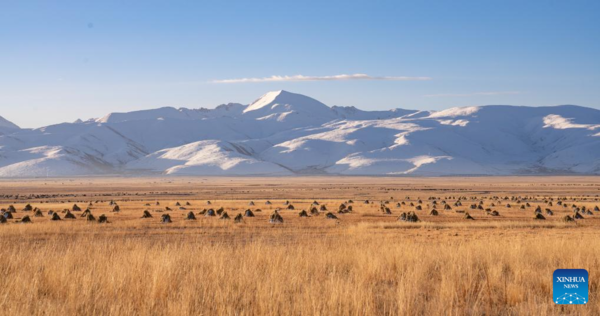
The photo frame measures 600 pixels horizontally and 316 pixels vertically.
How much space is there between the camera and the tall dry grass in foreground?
311 inches

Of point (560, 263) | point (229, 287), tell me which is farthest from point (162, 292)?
point (560, 263)

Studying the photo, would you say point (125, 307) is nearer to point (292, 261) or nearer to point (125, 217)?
point (292, 261)

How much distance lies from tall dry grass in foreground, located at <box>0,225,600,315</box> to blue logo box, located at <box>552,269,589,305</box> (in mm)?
2430

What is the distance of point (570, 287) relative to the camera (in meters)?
5.30

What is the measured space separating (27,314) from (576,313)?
21.4 feet

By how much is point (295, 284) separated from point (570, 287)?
4.88m

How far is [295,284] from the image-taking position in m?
9.52

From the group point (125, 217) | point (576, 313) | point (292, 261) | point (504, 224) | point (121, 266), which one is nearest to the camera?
point (576, 313)

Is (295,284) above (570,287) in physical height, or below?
below

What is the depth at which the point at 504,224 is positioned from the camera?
28031mm

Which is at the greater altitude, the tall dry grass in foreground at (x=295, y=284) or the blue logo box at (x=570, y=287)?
the blue logo box at (x=570, y=287)

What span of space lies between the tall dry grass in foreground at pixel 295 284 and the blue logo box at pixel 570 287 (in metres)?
2.43

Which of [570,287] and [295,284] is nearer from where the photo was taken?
[570,287]

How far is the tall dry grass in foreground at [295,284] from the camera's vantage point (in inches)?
311
